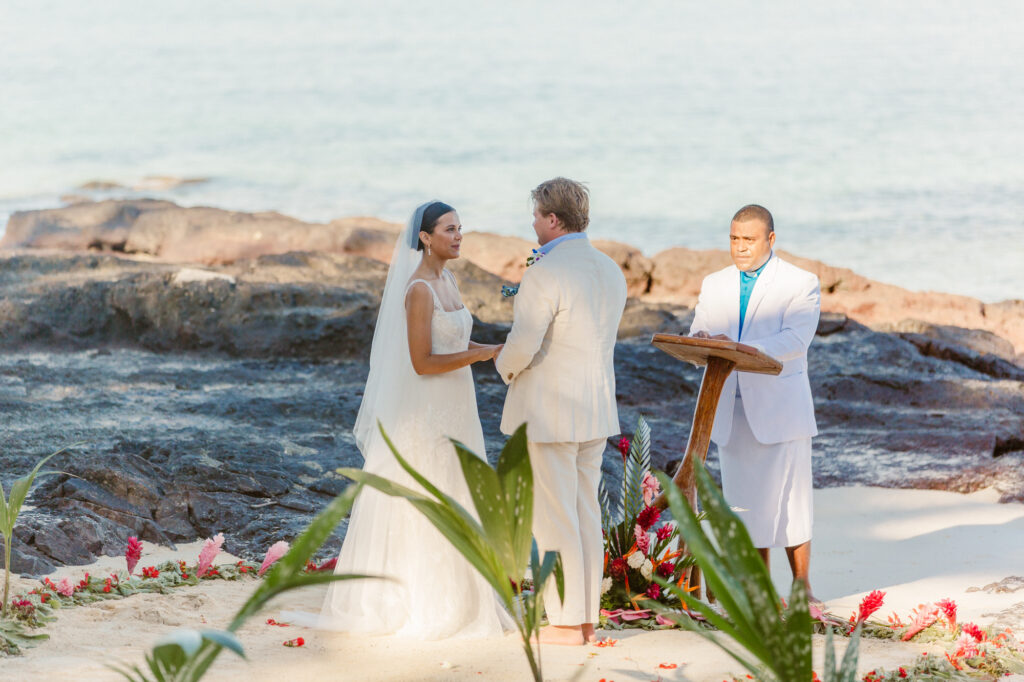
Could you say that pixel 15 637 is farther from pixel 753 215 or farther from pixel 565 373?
pixel 753 215

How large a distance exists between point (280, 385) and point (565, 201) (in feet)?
18.9

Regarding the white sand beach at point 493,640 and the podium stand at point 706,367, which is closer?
the white sand beach at point 493,640

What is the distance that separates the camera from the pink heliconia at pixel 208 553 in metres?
4.91

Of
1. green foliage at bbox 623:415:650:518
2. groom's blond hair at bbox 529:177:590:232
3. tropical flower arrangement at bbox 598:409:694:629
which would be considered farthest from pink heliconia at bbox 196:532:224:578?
groom's blond hair at bbox 529:177:590:232

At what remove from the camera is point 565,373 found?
164 inches

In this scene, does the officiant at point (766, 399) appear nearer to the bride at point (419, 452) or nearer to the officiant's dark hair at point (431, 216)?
the bride at point (419, 452)

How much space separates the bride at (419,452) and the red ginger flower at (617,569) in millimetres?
566

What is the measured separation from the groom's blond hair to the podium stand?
53 cm

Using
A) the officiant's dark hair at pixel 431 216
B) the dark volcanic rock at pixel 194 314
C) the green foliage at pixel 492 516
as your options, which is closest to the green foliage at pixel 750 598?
the green foliage at pixel 492 516

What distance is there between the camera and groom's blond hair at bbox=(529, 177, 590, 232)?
160 inches

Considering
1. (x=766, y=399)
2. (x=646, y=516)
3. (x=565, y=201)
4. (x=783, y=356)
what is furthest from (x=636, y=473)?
(x=565, y=201)

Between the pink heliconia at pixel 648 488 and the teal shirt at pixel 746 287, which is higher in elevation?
the teal shirt at pixel 746 287

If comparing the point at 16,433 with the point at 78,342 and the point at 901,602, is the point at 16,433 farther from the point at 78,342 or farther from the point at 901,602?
the point at 901,602

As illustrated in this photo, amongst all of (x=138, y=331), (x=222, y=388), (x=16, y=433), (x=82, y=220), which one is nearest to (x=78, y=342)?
(x=138, y=331)
